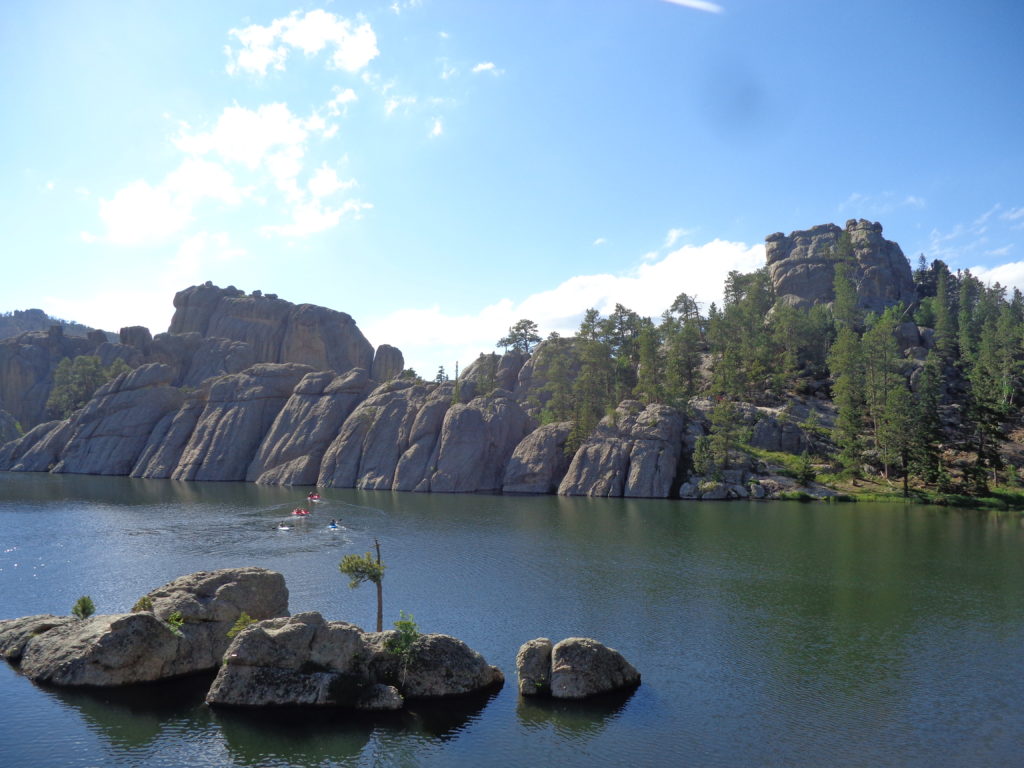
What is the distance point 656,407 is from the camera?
399 ft

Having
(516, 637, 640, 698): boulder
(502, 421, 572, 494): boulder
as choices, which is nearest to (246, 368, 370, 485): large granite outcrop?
(502, 421, 572, 494): boulder

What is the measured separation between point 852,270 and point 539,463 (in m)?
105

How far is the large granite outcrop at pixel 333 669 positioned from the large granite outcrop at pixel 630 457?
267ft

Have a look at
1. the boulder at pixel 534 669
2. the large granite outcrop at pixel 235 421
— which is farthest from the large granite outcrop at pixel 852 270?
the boulder at pixel 534 669

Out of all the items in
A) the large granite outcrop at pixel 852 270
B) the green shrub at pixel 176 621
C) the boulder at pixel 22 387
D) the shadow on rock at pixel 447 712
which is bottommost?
the shadow on rock at pixel 447 712

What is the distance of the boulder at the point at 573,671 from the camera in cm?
3341

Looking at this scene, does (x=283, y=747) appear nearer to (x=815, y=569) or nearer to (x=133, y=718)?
(x=133, y=718)


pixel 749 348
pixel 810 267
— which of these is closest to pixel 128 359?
pixel 749 348

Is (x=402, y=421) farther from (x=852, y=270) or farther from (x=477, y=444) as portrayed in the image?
(x=852, y=270)

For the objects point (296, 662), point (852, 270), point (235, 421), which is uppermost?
point (852, 270)

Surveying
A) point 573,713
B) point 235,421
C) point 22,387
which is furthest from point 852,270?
point 22,387

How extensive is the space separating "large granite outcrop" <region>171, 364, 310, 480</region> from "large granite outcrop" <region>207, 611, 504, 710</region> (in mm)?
119702

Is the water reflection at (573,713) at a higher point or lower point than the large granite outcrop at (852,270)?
lower

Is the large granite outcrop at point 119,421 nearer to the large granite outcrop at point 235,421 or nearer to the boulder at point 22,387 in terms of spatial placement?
the large granite outcrop at point 235,421
